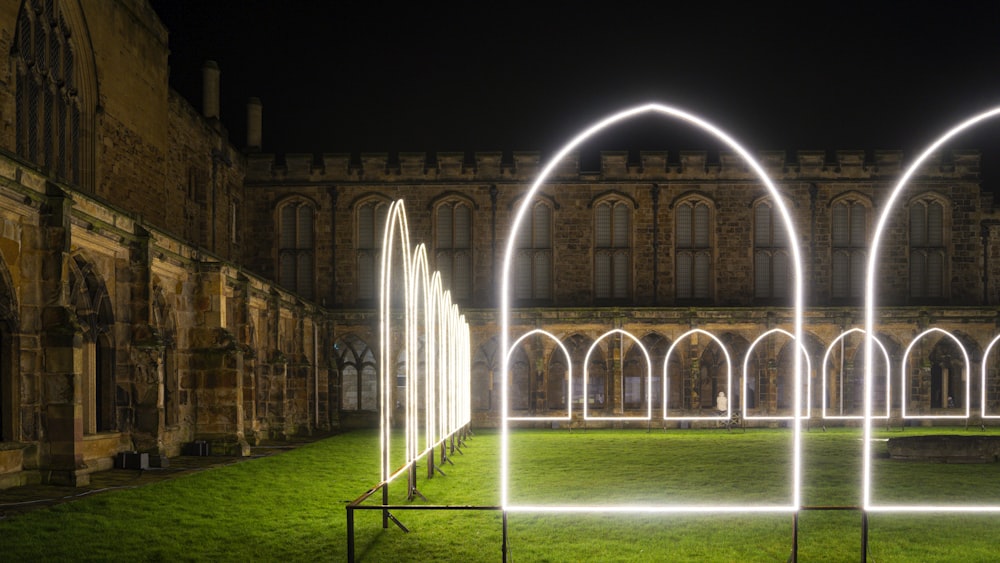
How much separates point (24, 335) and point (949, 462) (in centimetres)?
1797

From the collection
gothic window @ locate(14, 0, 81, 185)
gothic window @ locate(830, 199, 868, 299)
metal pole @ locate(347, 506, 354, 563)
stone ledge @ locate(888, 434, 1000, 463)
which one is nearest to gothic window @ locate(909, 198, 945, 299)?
gothic window @ locate(830, 199, 868, 299)

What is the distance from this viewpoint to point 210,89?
113 ft

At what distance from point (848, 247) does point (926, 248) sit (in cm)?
315

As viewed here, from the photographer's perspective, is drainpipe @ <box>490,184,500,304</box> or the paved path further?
drainpipe @ <box>490,184,500,304</box>

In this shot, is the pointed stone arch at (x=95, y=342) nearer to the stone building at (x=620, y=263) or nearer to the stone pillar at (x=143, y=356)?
the stone pillar at (x=143, y=356)

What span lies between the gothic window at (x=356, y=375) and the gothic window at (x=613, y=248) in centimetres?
954

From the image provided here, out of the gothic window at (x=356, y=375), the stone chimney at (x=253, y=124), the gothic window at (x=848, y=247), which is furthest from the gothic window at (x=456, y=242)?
the gothic window at (x=848, y=247)

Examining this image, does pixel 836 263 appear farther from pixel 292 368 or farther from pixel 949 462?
pixel 292 368

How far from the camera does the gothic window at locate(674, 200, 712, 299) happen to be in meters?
38.8

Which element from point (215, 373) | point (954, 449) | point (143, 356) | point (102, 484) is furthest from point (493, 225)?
point (102, 484)

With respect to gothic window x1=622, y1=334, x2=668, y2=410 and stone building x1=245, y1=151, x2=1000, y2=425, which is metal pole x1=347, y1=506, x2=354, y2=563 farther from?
stone building x1=245, y1=151, x2=1000, y2=425

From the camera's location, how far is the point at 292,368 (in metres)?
31.7

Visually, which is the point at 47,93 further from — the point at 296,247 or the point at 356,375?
the point at 356,375

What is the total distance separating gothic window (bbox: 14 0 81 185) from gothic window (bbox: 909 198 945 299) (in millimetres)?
31251
